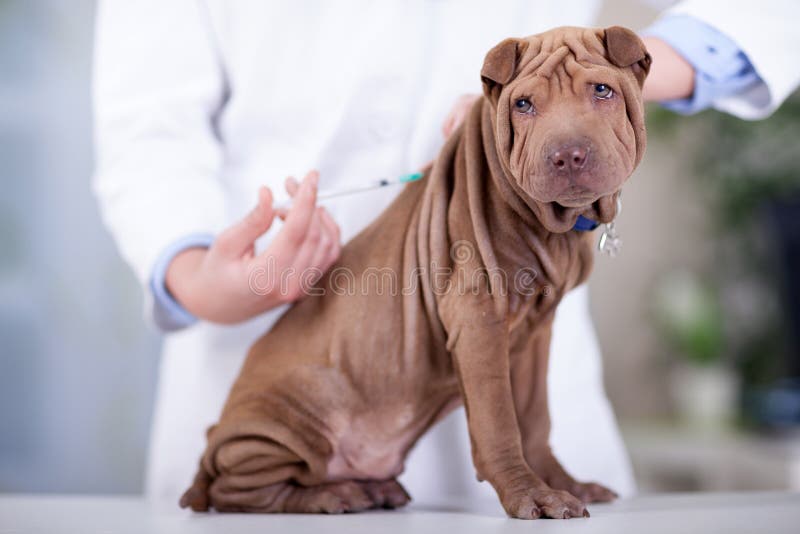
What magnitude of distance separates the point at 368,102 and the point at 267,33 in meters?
0.18

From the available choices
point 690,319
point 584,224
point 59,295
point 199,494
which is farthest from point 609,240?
point 59,295

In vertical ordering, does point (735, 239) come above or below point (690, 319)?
above

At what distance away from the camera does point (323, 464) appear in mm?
882

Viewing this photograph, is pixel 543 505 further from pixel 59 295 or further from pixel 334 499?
pixel 59 295

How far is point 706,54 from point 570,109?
0.39 m

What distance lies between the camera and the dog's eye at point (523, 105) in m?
0.67

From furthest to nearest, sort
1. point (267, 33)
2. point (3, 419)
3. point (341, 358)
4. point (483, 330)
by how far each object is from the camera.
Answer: point (3, 419)
point (267, 33)
point (341, 358)
point (483, 330)

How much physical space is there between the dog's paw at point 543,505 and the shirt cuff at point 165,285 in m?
0.56

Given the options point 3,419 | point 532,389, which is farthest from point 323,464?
point 3,419

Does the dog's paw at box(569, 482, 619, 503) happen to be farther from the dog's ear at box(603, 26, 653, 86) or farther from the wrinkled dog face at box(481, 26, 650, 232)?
the dog's ear at box(603, 26, 653, 86)

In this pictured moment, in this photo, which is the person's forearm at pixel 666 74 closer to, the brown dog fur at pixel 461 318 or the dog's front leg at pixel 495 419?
the brown dog fur at pixel 461 318

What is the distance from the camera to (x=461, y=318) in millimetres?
781

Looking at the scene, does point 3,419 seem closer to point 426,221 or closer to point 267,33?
point 267,33

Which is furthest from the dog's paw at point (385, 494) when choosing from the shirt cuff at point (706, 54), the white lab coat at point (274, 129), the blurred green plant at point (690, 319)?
the blurred green plant at point (690, 319)
